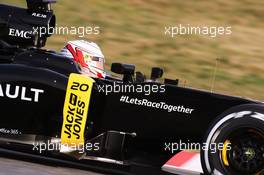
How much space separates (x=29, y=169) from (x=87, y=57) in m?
1.70

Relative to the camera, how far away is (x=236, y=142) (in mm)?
6840

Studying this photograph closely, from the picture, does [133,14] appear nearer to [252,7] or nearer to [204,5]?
[204,5]

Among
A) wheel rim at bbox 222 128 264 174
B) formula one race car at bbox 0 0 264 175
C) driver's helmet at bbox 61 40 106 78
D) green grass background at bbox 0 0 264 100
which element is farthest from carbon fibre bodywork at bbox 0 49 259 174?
green grass background at bbox 0 0 264 100

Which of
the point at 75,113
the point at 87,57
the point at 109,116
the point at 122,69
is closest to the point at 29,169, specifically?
the point at 75,113

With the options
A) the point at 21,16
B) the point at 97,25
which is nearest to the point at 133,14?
the point at 97,25

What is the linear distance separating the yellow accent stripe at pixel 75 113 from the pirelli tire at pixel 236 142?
1338 millimetres

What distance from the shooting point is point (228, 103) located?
7.05 m

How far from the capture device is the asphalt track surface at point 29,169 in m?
6.84

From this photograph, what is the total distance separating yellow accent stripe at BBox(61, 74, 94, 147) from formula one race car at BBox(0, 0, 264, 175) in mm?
11

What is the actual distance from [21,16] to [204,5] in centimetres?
937

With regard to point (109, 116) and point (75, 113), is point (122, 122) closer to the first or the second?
point (109, 116)

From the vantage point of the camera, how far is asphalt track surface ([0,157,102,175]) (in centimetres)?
684

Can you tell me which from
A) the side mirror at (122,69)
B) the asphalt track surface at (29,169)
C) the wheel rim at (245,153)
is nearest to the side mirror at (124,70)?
the side mirror at (122,69)

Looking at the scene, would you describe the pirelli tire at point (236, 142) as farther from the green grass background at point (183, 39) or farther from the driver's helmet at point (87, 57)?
the green grass background at point (183, 39)
